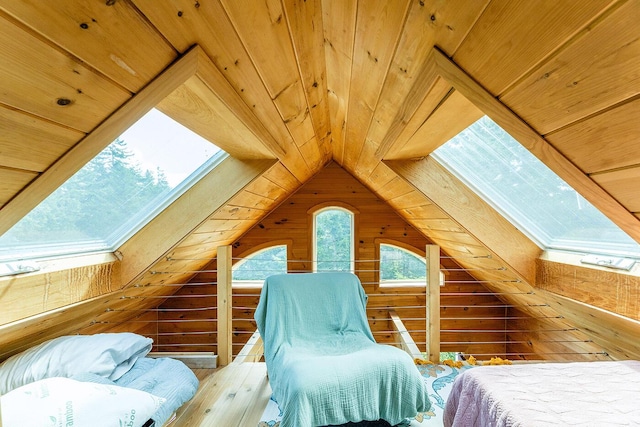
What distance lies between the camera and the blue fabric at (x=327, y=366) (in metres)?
1.40

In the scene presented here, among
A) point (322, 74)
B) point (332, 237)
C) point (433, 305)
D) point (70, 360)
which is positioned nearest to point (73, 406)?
point (70, 360)

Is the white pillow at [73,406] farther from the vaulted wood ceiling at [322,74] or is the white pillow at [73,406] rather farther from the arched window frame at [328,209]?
the arched window frame at [328,209]

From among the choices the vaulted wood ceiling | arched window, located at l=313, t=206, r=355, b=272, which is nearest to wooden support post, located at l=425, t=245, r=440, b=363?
the vaulted wood ceiling

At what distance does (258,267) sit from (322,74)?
278 cm

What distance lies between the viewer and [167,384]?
1705 millimetres

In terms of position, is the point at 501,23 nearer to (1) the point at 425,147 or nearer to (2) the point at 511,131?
(2) the point at 511,131

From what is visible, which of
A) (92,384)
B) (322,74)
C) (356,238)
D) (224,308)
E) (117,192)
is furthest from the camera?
(356,238)

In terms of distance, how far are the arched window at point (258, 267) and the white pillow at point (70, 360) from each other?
1952 millimetres

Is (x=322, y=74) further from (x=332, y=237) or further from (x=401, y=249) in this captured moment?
(x=401, y=249)

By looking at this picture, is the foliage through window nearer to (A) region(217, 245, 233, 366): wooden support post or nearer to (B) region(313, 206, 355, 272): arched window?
(B) region(313, 206, 355, 272): arched window

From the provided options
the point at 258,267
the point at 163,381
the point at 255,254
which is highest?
the point at 255,254

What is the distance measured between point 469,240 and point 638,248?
112cm

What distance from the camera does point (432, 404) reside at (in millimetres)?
1827

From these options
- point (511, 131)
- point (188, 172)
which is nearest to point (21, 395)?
point (188, 172)
